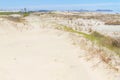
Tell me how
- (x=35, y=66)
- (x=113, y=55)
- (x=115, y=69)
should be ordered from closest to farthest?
(x=115, y=69) < (x=35, y=66) < (x=113, y=55)

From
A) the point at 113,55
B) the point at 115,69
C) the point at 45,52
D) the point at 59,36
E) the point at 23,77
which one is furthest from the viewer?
the point at 59,36

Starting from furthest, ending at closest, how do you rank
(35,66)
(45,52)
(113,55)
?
1. (45,52)
2. (113,55)
3. (35,66)

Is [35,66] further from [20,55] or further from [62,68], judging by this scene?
[20,55]

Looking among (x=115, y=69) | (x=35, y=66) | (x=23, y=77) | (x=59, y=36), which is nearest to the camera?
(x=23, y=77)

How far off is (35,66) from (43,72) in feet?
3.62

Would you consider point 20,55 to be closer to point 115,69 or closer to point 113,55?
point 113,55

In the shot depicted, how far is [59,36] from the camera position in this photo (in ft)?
77.7

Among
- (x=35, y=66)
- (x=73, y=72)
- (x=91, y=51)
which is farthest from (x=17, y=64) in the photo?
(x=91, y=51)

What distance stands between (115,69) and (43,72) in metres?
2.59

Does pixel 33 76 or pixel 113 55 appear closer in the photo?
pixel 33 76

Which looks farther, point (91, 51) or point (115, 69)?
point (91, 51)

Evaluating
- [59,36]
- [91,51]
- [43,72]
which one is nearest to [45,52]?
[91,51]

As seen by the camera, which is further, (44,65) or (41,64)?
(41,64)

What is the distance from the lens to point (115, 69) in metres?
11.4
